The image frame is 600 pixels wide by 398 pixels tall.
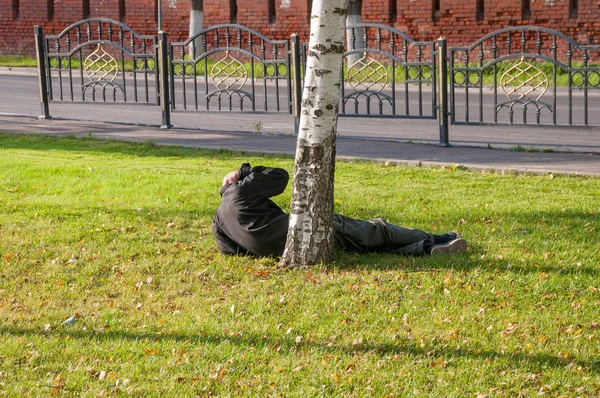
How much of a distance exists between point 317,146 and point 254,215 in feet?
2.16

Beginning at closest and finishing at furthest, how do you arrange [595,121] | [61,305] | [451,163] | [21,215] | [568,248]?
[61,305], [568,248], [21,215], [451,163], [595,121]

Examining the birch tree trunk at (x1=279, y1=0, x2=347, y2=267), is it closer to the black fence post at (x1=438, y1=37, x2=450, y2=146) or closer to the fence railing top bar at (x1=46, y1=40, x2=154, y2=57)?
the black fence post at (x1=438, y1=37, x2=450, y2=146)

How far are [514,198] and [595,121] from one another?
7.36 m

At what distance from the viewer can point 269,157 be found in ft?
38.1

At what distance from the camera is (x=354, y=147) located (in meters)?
12.5

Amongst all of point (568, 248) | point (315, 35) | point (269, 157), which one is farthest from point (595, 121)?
point (315, 35)

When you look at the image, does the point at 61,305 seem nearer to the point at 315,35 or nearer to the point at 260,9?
the point at 315,35

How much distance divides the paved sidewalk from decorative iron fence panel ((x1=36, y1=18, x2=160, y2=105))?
1.83 feet

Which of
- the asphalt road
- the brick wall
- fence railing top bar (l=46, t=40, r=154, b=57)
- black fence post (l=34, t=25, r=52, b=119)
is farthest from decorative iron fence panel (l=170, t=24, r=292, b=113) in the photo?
black fence post (l=34, t=25, r=52, b=119)

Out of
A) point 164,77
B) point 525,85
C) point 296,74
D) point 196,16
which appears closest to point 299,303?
point 296,74

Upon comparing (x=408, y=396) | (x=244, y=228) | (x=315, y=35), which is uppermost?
(x=315, y=35)

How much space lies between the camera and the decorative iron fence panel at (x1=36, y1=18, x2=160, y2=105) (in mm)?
14680

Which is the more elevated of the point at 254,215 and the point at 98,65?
the point at 98,65

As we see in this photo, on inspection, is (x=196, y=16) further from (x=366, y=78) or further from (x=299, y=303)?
(x=299, y=303)
